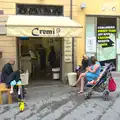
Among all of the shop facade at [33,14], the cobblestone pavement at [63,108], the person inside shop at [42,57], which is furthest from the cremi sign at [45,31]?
the person inside shop at [42,57]

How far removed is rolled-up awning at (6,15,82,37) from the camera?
9.90 m

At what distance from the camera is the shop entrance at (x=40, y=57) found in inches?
529

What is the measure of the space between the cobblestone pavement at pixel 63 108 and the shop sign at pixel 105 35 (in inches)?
127

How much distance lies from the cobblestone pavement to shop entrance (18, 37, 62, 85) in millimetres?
2965

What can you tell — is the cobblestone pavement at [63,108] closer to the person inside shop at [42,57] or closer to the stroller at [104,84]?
the stroller at [104,84]

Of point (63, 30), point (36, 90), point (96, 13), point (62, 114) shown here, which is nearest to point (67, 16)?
point (96, 13)

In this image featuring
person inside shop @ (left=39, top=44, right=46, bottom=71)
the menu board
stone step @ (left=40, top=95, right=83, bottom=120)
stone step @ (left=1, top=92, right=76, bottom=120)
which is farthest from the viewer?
person inside shop @ (left=39, top=44, right=46, bottom=71)

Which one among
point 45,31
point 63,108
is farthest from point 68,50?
point 63,108

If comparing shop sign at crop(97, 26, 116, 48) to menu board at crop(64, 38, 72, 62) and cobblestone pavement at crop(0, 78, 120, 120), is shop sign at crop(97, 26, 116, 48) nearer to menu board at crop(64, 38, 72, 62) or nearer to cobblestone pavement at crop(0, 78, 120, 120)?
menu board at crop(64, 38, 72, 62)

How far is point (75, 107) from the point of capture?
27.7 ft

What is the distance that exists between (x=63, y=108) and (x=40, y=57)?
24.8 ft

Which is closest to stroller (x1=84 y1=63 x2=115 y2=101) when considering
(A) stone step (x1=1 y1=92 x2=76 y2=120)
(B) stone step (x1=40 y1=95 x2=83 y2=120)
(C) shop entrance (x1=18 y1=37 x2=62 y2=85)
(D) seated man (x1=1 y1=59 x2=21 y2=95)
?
(B) stone step (x1=40 y1=95 x2=83 y2=120)

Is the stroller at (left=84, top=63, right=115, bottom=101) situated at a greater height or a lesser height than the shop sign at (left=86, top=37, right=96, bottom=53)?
lesser

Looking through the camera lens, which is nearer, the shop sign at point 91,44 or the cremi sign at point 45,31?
the cremi sign at point 45,31
